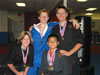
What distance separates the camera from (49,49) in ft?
6.83

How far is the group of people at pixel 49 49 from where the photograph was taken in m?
1.97

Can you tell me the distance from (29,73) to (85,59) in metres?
1.53

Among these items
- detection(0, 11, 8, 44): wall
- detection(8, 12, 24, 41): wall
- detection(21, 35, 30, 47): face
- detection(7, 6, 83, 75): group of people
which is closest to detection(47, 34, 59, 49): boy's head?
detection(7, 6, 83, 75): group of people

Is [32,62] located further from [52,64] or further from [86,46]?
[86,46]

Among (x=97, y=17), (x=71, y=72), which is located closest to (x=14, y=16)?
(x=97, y=17)

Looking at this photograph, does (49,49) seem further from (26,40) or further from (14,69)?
(14,69)

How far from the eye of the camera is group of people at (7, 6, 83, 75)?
197 cm

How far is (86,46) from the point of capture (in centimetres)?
324

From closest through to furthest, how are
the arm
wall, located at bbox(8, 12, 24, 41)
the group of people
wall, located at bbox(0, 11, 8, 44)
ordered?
the group of people → the arm → wall, located at bbox(0, 11, 8, 44) → wall, located at bbox(8, 12, 24, 41)

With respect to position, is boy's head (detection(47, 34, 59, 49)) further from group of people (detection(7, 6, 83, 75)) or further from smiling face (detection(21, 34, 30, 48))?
smiling face (detection(21, 34, 30, 48))

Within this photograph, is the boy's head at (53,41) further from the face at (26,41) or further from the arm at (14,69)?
the arm at (14,69)

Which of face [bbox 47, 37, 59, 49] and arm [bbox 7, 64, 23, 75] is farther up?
face [bbox 47, 37, 59, 49]

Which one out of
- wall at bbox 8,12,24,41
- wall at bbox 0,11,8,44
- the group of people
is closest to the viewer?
the group of people

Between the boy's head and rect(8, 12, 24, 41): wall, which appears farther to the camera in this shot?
rect(8, 12, 24, 41): wall
